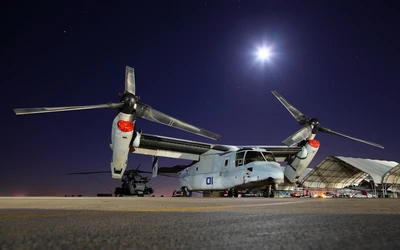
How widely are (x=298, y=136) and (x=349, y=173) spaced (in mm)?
26622

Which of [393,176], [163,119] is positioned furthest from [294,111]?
[393,176]

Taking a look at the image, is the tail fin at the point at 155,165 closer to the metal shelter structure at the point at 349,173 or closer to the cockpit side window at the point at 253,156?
the cockpit side window at the point at 253,156

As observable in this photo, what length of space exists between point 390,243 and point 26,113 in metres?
13.8

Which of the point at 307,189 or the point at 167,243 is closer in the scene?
the point at 167,243

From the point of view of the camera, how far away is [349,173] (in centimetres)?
4147

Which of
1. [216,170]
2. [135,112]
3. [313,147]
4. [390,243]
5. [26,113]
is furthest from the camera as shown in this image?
[313,147]

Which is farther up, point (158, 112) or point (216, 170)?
point (158, 112)

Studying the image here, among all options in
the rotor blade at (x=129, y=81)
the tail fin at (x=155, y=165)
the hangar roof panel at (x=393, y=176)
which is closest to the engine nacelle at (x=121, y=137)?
the rotor blade at (x=129, y=81)

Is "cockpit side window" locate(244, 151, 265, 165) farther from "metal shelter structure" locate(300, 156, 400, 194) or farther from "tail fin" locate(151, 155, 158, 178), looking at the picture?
"metal shelter structure" locate(300, 156, 400, 194)

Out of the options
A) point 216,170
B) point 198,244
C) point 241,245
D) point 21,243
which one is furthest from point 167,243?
point 216,170

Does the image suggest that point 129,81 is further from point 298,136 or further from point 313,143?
point 313,143

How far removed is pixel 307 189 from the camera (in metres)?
41.8

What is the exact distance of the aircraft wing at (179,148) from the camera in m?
18.0

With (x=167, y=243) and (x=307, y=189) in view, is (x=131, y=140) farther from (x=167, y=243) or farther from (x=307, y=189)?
(x=307, y=189)
